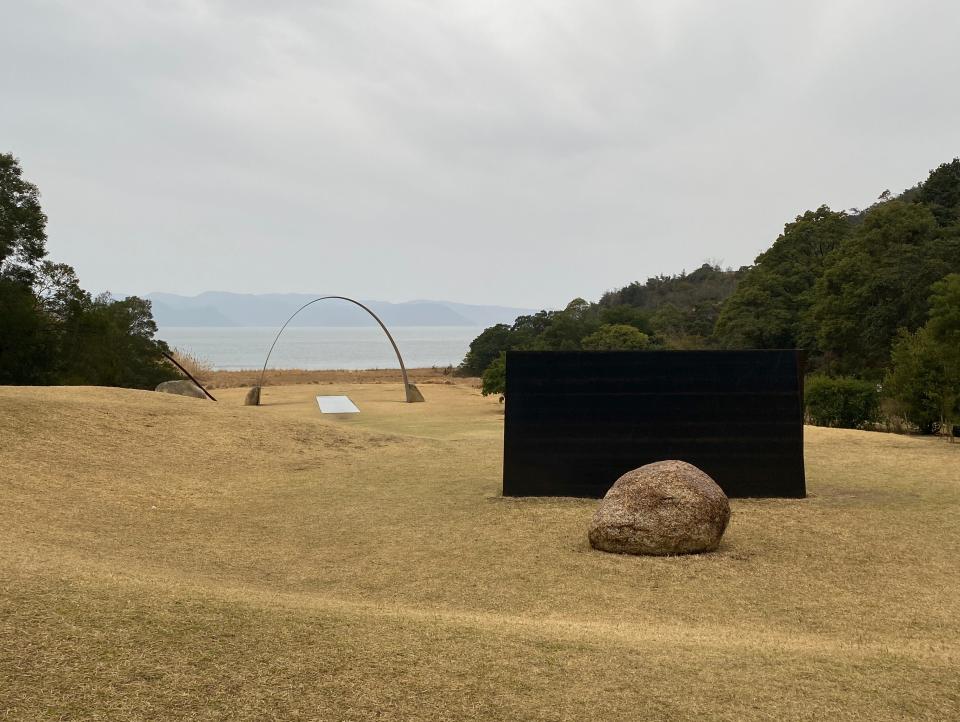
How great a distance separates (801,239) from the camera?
42.5 metres

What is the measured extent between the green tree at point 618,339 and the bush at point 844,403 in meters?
20.3

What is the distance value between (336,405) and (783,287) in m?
23.6

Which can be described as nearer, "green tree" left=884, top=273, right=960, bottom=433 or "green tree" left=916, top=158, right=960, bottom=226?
"green tree" left=884, top=273, right=960, bottom=433

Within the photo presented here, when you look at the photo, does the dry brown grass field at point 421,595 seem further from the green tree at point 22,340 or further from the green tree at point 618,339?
the green tree at point 618,339

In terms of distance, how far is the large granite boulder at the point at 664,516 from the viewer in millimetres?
9156

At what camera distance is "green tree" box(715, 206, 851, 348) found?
3931cm

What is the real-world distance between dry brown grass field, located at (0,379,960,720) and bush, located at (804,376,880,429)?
28.5 feet

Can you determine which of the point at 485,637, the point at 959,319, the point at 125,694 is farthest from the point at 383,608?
the point at 959,319

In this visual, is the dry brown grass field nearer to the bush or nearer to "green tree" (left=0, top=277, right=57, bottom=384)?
the bush

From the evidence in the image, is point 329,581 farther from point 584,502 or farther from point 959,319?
point 959,319

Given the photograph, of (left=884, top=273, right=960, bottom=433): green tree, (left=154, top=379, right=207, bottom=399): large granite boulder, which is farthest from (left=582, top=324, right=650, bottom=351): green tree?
(left=884, top=273, right=960, bottom=433): green tree

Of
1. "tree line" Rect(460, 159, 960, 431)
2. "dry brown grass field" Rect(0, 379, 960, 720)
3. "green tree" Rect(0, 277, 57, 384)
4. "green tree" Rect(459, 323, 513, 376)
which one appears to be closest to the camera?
"dry brown grass field" Rect(0, 379, 960, 720)

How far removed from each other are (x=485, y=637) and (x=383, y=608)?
4.40 ft

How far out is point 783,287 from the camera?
135 ft
